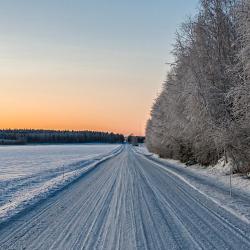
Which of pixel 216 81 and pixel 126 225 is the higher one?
pixel 216 81

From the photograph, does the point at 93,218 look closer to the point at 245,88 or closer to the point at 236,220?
the point at 236,220

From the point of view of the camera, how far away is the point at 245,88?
68.0ft

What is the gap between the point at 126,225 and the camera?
11.3 meters

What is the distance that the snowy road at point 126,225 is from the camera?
30.2 ft

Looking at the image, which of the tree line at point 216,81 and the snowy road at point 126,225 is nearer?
the snowy road at point 126,225

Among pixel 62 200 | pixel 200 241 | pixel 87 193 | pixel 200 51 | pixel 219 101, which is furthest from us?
pixel 200 51

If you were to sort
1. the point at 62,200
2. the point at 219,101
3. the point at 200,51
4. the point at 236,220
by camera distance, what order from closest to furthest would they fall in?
1. the point at 236,220
2. the point at 62,200
3. the point at 219,101
4. the point at 200,51

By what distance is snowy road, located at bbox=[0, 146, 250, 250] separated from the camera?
921 centimetres

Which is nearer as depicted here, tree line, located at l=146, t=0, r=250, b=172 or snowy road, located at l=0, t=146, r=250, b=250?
snowy road, located at l=0, t=146, r=250, b=250

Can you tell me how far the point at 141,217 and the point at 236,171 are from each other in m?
16.6

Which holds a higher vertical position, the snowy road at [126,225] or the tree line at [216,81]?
the tree line at [216,81]

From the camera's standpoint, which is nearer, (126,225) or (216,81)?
(126,225)

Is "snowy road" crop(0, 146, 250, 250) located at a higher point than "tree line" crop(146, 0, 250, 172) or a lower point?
lower

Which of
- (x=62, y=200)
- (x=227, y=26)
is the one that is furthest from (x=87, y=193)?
(x=227, y=26)
